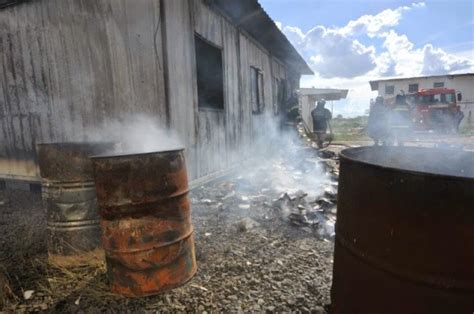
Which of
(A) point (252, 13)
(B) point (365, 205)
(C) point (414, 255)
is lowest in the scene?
(C) point (414, 255)

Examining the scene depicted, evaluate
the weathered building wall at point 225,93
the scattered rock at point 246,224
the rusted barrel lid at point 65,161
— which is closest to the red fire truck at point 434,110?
the weathered building wall at point 225,93

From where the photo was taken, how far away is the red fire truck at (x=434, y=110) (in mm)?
17688

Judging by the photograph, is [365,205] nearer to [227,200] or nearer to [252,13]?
[227,200]

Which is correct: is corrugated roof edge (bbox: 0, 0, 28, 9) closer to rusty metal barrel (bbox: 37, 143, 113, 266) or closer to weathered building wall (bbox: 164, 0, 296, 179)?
weathered building wall (bbox: 164, 0, 296, 179)

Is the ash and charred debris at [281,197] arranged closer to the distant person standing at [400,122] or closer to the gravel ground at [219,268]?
the gravel ground at [219,268]

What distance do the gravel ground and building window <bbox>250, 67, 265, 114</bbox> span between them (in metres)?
4.22

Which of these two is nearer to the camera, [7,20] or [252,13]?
[7,20]

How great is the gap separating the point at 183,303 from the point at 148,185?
97cm

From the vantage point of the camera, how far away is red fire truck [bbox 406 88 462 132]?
696 inches

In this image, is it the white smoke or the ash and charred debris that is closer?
the white smoke

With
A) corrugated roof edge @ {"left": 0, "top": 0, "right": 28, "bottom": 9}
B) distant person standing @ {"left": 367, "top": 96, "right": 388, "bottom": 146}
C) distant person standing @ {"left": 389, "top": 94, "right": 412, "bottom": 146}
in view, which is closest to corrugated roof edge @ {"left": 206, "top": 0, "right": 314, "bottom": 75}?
corrugated roof edge @ {"left": 0, "top": 0, "right": 28, "bottom": 9}

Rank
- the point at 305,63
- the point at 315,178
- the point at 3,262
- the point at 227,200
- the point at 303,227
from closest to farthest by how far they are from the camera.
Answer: the point at 3,262 → the point at 303,227 → the point at 227,200 → the point at 315,178 → the point at 305,63

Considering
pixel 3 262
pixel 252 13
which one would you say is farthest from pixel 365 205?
pixel 252 13

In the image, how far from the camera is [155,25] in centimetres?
413
